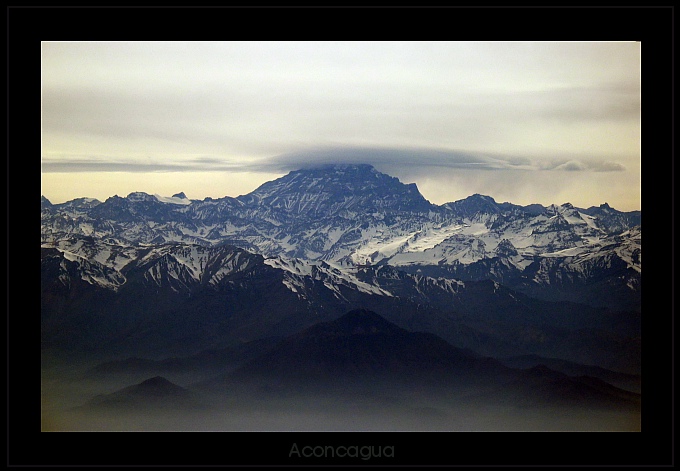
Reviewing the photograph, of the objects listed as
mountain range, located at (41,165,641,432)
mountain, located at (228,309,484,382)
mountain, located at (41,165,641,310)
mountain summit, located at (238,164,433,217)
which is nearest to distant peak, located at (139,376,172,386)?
mountain range, located at (41,165,641,432)

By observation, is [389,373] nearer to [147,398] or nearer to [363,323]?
[363,323]

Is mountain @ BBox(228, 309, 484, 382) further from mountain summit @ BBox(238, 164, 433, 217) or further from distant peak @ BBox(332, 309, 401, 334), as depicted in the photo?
mountain summit @ BBox(238, 164, 433, 217)

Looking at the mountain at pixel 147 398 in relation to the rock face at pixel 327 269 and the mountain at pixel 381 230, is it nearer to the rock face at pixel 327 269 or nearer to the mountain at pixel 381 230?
the rock face at pixel 327 269

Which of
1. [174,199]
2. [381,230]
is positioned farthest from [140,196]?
[381,230]

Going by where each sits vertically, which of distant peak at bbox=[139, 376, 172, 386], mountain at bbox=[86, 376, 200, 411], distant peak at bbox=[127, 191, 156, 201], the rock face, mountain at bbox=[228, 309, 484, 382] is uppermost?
distant peak at bbox=[127, 191, 156, 201]

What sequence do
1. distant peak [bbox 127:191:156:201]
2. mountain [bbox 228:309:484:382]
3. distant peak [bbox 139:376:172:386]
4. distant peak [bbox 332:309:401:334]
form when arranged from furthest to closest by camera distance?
1. distant peak [bbox 332:309:401:334]
2. distant peak [bbox 139:376:172:386]
3. mountain [bbox 228:309:484:382]
4. distant peak [bbox 127:191:156:201]

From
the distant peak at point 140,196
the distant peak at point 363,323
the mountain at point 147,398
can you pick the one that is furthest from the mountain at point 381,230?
the mountain at point 147,398

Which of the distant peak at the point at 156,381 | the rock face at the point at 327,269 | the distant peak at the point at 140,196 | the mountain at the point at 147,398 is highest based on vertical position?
the distant peak at the point at 140,196

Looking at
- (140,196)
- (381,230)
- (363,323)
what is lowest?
(363,323)

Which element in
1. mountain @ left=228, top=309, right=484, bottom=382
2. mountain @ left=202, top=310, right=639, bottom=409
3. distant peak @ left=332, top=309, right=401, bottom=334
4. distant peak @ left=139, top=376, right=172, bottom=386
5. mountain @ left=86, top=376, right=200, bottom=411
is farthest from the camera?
distant peak @ left=332, top=309, right=401, bottom=334

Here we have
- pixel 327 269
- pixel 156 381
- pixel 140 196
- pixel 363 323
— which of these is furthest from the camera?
pixel 327 269
